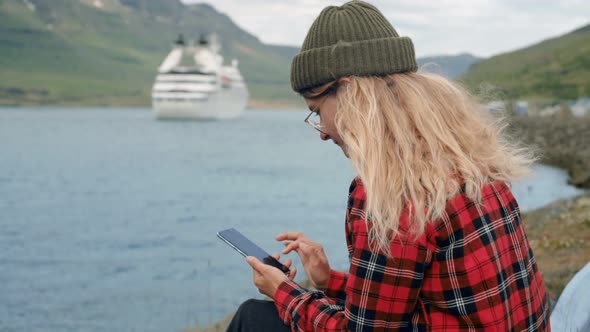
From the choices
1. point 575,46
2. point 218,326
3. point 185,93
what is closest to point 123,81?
point 185,93

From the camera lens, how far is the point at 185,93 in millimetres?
64500

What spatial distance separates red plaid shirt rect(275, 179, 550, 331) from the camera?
1.53 meters

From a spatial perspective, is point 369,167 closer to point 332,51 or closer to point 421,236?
point 421,236

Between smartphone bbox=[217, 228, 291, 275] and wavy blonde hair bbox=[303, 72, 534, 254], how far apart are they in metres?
0.48

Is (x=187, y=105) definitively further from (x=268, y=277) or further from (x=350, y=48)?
(x=350, y=48)

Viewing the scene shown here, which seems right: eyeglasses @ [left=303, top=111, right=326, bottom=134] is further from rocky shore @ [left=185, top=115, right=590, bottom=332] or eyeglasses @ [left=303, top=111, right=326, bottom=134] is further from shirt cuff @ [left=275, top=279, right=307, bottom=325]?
rocky shore @ [left=185, top=115, right=590, bottom=332]

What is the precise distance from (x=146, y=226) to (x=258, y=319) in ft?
35.9

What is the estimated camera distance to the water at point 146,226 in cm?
690

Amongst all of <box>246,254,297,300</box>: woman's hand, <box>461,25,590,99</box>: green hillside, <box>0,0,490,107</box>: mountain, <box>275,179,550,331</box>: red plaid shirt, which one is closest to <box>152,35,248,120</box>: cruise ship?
<box>0,0,490,107</box>: mountain

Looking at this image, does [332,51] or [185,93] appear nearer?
[332,51]

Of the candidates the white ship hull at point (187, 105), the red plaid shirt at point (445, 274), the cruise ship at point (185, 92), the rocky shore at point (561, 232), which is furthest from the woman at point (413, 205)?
the white ship hull at point (187, 105)

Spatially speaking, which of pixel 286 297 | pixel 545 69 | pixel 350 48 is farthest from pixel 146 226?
pixel 545 69

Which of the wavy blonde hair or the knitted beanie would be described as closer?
the wavy blonde hair

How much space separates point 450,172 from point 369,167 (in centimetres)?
18
